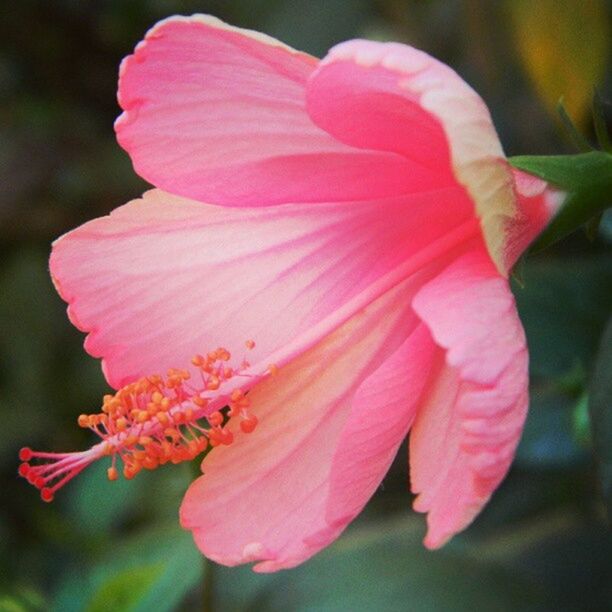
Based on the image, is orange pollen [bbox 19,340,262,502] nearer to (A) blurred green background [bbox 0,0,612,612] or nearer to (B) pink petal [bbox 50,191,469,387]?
(B) pink petal [bbox 50,191,469,387]

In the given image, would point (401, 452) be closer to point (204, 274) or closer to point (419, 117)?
point (204, 274)

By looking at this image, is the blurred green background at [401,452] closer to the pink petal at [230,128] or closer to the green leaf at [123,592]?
the green leaf at [123,592]

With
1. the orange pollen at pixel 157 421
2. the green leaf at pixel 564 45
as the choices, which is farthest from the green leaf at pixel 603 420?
the green leaf at pixel 564 45

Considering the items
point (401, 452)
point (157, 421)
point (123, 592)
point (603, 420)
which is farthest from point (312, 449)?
point (401, 452)

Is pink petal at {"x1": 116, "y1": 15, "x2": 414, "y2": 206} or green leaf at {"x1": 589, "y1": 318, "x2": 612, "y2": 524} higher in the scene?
pink petal at {"x1": 116, "y1": 15, "x2": 414, "y2": 206}

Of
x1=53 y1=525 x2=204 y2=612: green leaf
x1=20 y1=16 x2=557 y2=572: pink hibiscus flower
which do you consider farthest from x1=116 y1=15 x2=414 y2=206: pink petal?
x1=53 y1=525 x2=204 y2=612: green leaf

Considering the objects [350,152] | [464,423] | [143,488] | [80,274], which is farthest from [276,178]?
[143,488]
